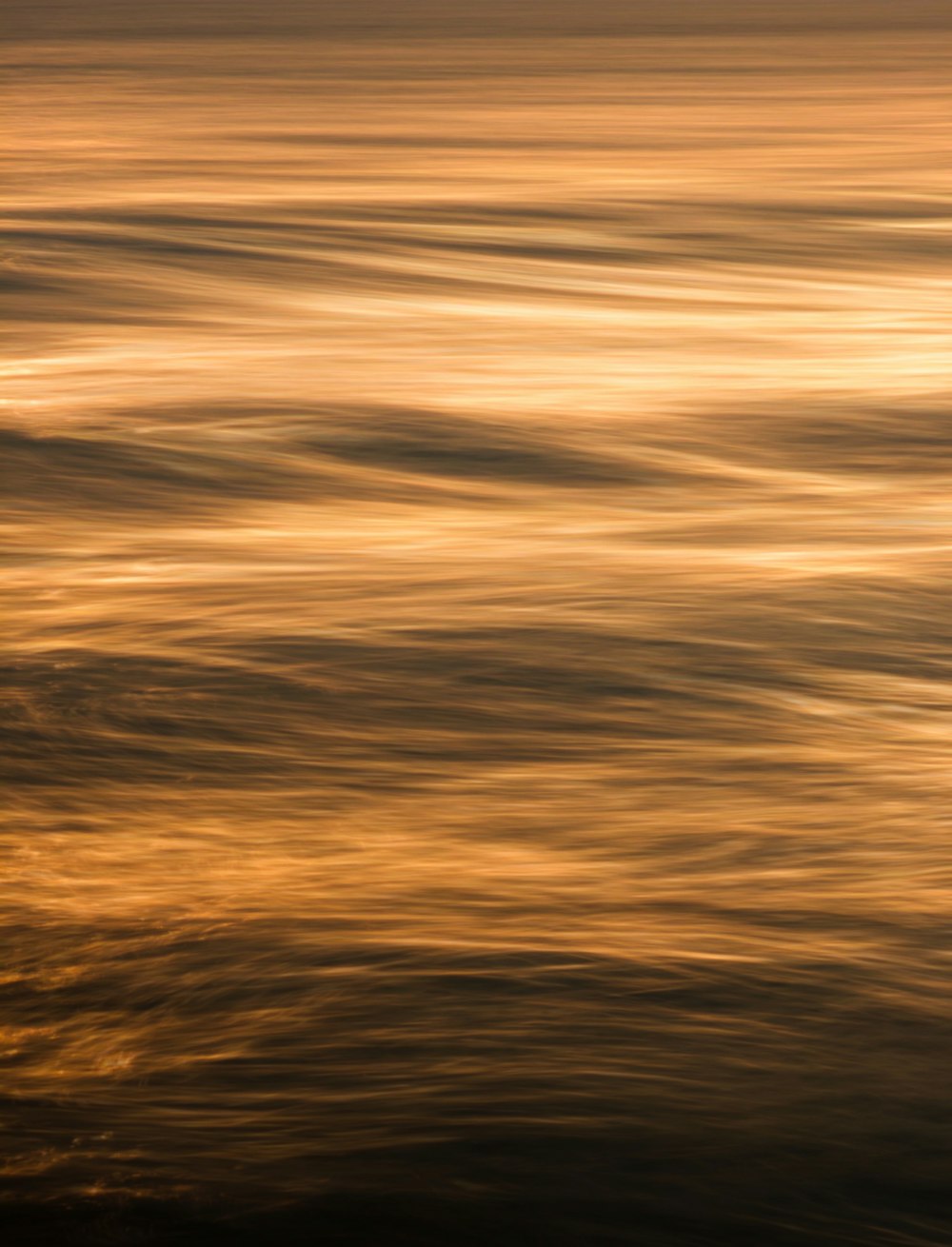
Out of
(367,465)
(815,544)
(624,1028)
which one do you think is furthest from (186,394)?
(624,1028)

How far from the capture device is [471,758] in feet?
9.52

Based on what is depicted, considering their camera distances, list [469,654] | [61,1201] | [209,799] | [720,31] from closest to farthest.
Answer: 1. [61,1201]
2. [209,799]
3. [469,654]
4. [720,31]

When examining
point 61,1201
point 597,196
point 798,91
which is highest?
point 798,91

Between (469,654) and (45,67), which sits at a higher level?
(45,67)

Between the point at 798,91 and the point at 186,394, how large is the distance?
36.5ft

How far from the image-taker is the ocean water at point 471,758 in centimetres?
179

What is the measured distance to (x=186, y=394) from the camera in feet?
18.7

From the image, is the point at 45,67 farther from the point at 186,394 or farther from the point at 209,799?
the point at 209,799

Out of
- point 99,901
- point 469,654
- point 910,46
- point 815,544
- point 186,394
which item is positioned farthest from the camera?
point 910,46

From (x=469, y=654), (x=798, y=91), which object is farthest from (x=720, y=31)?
(x=469, y=654)

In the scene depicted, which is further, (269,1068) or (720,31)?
(720,31)

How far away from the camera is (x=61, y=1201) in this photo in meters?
1.70

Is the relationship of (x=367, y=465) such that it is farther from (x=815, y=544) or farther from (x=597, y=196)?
(x=597, y=196)

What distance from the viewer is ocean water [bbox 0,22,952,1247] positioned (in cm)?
179
